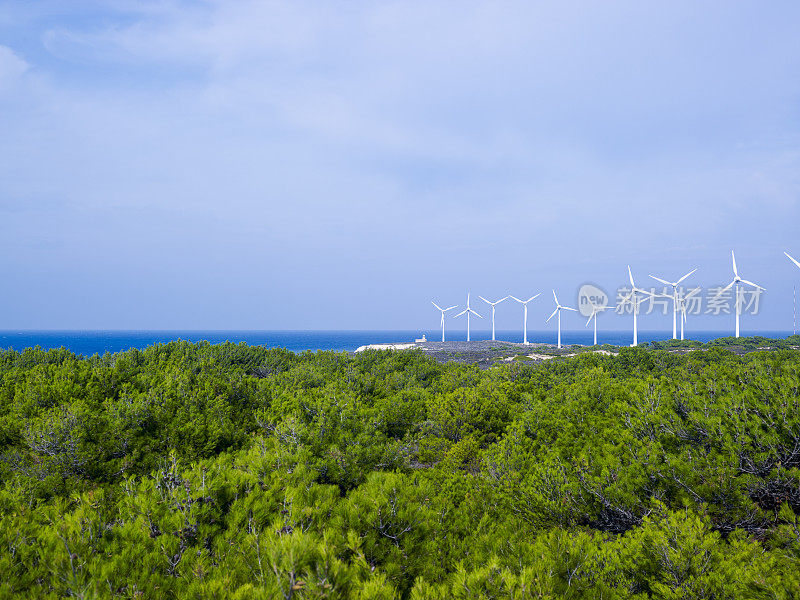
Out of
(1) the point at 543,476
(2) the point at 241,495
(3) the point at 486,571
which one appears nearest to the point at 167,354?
(2) the point at 241,495

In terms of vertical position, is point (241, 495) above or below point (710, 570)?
above

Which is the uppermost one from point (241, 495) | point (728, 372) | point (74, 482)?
point (728, 372)

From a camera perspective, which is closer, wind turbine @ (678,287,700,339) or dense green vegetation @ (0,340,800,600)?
dense green vegetation @ (0,340,800,600)

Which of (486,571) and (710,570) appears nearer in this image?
(486,571)

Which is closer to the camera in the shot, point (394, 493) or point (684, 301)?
point (394, 493)

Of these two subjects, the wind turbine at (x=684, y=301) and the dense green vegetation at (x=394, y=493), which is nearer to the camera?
the dense green vegetation at (x=394, y=493)

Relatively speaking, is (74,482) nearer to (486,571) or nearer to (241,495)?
(241,495)

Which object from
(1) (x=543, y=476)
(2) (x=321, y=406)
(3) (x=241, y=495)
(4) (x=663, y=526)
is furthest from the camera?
(2) (x=321, y=406)

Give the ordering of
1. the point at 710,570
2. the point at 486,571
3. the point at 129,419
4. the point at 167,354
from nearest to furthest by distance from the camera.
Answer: the point at 486,571
the point at 710,570
the point at 129,419
the point at 167,354
